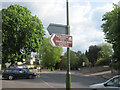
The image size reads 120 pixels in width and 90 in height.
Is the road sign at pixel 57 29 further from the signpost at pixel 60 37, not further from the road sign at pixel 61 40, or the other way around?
the road sign at pixel 61 40

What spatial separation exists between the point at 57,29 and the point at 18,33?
83.9ft

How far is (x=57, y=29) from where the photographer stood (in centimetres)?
692

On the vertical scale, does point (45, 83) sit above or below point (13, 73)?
below

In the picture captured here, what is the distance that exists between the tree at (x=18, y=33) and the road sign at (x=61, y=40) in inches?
967

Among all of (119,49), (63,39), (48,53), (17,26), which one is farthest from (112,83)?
(48,53)

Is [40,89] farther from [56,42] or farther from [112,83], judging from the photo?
[56,42]

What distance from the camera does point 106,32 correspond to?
3019 cm

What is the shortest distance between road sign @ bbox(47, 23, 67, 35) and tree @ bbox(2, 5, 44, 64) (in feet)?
79.5

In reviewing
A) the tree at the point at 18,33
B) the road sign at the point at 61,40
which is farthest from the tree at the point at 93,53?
the road sign at the point at 61,40

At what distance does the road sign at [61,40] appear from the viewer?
6515 mm

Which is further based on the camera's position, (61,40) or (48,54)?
(48,54)

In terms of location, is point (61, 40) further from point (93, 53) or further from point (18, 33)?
point (93, 53)

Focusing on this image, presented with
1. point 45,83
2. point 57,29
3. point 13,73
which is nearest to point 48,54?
point 13,73

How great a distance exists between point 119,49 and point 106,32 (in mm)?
6805
